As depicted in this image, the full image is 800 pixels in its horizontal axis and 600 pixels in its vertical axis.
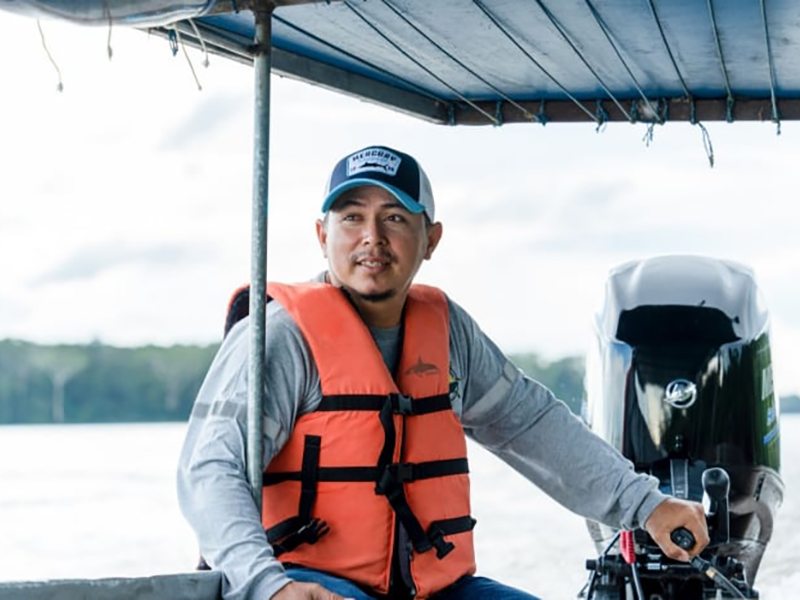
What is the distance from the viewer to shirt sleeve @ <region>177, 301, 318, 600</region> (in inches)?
107

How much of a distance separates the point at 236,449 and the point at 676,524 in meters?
1.05

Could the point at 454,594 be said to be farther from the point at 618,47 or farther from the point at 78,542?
the point at 78,542

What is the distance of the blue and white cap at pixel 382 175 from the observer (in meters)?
3.15

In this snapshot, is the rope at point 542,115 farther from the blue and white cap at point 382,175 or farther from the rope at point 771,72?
the blue and white cap at point 382,175

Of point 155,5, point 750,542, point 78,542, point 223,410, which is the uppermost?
point 155,5

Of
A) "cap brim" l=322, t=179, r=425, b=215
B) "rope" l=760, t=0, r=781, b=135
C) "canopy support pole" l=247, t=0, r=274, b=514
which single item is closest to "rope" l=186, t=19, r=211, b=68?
"canopy support pole" l=247, t=0, r=274, b=514

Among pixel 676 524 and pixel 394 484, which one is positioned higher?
pixel 394 484

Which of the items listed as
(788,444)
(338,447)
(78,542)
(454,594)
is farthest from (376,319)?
(788,444)

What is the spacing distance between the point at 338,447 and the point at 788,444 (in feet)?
95.7

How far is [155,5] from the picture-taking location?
277cm

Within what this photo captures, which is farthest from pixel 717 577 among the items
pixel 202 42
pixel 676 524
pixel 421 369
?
pixel 202 42

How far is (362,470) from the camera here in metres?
3.03

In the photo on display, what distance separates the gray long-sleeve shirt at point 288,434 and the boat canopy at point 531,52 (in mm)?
697

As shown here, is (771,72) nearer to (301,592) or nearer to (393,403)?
(393,403)
